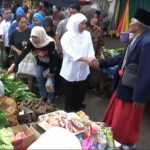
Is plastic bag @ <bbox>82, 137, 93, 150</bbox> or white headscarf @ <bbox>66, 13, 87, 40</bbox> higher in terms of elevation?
white headscarf @ <bbox>66, 13, 87, 40</bbox>

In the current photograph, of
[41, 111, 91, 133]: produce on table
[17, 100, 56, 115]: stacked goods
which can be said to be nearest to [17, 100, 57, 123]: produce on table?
[17, 100, 56, 115]: stacked goods

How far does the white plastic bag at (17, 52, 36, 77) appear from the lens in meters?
4.78

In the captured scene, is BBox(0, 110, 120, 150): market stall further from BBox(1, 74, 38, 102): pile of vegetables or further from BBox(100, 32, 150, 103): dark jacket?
BBox(1, 74, 38, 102): pile of vegetables

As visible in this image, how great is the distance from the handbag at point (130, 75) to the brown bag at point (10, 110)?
→ 1181mm

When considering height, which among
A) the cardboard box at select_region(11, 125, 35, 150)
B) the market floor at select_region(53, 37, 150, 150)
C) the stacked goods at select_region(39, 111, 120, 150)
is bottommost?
the market floor at select_region(53, 37, 150, 150)

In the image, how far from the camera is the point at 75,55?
3777 mm

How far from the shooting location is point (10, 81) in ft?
13.3

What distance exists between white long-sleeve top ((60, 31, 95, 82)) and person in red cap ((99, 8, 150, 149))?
80 centimetres

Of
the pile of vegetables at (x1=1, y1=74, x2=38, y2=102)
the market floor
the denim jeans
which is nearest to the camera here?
the pile of vegetables at (x1=1, y1=74, x2=38, y2=102)

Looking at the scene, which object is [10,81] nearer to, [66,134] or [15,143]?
[15,143]

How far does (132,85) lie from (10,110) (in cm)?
128

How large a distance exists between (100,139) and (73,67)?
6.15ft

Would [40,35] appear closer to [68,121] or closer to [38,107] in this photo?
[38,107]

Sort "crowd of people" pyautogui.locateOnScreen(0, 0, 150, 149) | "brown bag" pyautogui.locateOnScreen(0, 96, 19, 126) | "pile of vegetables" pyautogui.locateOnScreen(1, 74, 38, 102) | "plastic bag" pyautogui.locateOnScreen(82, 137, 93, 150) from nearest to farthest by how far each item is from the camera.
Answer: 1. "plastic bag" pyautogui.locateOnScreen(82, 137, 93, 150)
2. "brown bag" pyautogui.locateOnScreen(0, 96, 19, 126)
3. "crowd of people" pyautogui.locateOnScreen(0, 0, 150, 149)
4. "pile of vegetables" pyautogui.locateOnScreen(1, 74, 38, 102)
